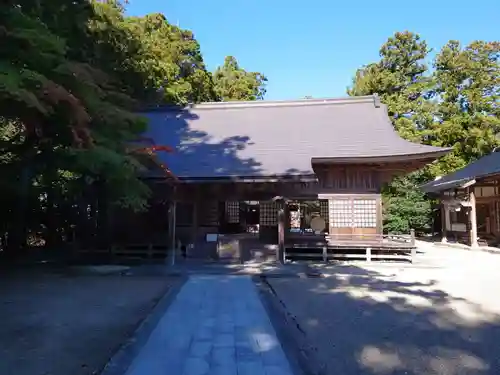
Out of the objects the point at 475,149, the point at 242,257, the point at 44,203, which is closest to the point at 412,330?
the point at 242,257

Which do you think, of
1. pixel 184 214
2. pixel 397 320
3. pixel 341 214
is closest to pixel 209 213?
pixel 184 214

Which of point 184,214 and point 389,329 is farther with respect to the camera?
point 184,214

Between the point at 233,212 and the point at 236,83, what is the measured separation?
16731 mm

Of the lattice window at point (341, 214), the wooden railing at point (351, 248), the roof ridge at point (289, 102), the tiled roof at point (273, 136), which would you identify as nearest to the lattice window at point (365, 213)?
the lattice window at point (341, 214)

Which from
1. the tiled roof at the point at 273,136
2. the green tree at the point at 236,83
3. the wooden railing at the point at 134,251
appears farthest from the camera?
the green tree at the point at 236,83

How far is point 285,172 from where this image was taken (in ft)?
38.1

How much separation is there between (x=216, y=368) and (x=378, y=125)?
42.5ft

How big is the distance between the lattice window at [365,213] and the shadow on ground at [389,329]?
4.51 meters

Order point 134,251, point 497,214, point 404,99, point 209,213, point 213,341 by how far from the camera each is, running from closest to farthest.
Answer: point 213,341 → point 134,251 → point 209,213 → point 497,214 → point 404,99

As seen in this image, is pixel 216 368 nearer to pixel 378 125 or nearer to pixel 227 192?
pixel 227 192

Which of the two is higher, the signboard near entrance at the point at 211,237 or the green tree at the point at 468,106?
the green tree at the point at 468,106

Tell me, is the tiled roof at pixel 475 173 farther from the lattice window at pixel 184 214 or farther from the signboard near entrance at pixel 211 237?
the lattice window at pixel 184 214

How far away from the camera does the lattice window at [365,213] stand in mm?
13234

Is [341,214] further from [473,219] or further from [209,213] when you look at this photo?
[473,219]
